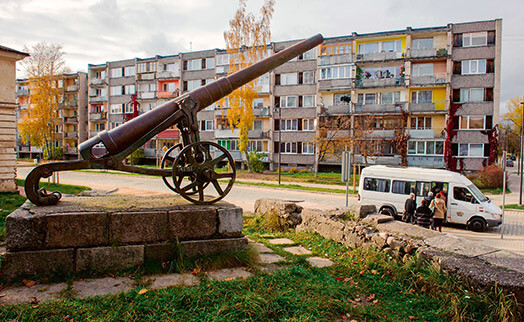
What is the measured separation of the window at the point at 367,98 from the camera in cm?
4128

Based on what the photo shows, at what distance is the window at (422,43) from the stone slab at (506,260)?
39120 millimetres

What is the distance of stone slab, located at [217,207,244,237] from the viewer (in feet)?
19.5

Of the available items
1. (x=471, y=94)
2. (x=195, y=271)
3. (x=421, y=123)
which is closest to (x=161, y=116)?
(x=195, y=271)

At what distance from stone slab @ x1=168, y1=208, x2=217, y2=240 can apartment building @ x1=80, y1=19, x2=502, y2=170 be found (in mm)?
26091

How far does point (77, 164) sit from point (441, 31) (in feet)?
135

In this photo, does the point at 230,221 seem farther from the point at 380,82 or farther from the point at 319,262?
the point at 380,82

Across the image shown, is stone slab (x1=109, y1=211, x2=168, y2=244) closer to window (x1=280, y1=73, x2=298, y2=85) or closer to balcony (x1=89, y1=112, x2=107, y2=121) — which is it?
window (x1=280, y1=73, x2=298, y2=85)

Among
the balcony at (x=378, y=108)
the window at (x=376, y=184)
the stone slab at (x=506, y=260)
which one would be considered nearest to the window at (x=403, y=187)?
the window at (x=376, y=184)

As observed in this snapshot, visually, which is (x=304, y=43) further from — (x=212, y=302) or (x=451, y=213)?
(x=451, y=213)

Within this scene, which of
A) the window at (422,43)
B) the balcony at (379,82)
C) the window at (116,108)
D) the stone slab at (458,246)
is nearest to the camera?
the stone slab at (458,246)

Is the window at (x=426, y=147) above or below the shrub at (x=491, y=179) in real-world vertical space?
above

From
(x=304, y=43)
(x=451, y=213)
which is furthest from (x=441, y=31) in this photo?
(x=304, y=43)

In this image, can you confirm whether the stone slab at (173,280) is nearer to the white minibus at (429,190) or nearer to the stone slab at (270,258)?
the stone slab at (270,258)

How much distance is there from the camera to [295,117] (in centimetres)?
4422
